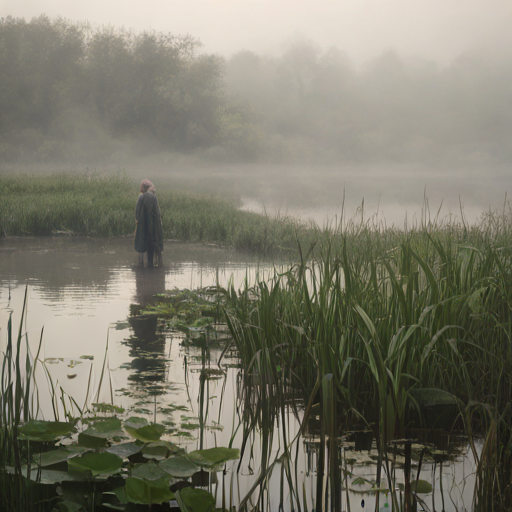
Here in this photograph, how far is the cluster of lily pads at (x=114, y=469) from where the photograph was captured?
2.28 meters

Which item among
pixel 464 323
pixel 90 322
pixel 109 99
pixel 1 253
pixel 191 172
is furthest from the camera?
pixel 191 172

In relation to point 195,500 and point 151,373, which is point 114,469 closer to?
point 195,500

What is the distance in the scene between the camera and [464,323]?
12.2 feet

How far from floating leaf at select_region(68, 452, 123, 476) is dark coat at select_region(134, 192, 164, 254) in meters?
7.64

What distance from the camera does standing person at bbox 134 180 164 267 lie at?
32.5 feet

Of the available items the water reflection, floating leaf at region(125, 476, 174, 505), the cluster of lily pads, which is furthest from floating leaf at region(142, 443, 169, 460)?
the water reflection

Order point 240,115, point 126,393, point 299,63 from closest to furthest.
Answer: point 126,393 < point 240,115 < point 299,63

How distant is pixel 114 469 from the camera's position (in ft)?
7.85

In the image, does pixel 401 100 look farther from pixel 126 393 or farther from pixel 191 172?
pixel 126 393

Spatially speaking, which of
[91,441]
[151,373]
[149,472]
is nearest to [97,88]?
[151,373]

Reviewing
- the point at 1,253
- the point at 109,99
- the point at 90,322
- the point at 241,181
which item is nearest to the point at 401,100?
the point at 241,181

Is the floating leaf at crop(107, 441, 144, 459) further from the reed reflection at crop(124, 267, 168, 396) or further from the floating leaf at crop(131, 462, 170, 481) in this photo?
the reed reflection at crop(124, 267, 168, 396)

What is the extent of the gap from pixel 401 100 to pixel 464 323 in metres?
73.4

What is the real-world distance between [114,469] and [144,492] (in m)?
0.20
